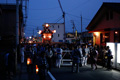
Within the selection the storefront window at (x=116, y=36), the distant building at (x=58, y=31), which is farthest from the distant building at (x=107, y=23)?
the distant building at (x=58, y=31)

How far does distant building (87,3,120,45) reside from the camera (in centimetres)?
1839

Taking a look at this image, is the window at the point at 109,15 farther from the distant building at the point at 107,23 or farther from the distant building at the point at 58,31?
the distant building at the point at 58,31

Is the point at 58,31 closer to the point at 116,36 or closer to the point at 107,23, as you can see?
the point at 107,23

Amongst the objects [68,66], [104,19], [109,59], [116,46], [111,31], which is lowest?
[68,66]

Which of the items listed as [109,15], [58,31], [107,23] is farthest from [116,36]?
[58,31]

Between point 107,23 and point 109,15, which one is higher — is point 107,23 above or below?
below

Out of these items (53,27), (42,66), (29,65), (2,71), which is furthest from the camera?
(53,27)

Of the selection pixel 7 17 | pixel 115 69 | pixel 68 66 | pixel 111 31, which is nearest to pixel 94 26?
pixel 111 31

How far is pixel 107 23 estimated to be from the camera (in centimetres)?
2073

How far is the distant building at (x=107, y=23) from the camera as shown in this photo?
18.4 metres

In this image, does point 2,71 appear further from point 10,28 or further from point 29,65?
point 10,28

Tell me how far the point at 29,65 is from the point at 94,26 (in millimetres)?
14853

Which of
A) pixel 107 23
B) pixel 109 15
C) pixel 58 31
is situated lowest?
pixel 107 23

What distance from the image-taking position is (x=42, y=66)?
7.23 metres
